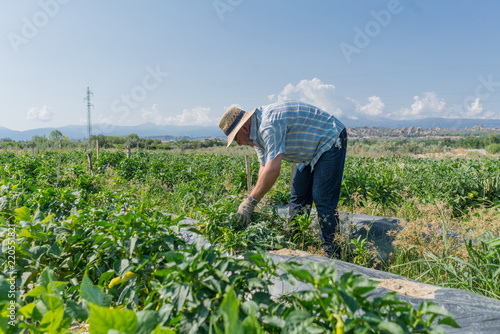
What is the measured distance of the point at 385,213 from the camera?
185 inches

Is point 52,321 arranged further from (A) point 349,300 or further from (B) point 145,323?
(A) point 349,300

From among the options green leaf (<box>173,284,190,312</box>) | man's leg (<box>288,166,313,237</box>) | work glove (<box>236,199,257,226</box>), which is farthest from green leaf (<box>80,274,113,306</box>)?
man's leg (<box>288,166,313,237</box>)

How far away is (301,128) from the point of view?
9.78 ft

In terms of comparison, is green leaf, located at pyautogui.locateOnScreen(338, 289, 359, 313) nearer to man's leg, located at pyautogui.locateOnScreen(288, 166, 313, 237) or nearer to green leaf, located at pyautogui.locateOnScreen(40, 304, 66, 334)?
green leaf, located at pyautogui.locateOnScreen(40, 304, 66, 334)

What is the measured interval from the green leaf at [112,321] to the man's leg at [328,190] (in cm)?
246

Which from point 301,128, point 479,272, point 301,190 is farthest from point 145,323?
point 301,190

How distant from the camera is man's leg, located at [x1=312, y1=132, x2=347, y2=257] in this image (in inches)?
117

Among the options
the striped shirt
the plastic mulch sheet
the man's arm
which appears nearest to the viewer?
the plastic mulch sheet

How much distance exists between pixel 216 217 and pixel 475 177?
4637mm

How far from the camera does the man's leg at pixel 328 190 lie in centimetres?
297

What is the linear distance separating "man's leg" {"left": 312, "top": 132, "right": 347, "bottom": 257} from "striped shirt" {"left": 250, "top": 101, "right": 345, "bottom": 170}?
0.09 metres

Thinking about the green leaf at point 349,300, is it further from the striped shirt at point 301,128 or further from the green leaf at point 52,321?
the striped shirt at point 301,128

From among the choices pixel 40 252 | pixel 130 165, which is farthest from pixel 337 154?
pixel 130 165

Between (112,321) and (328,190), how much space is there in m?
2.61
